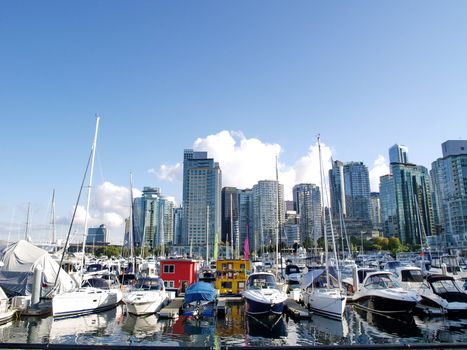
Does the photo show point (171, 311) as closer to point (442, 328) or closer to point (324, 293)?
point (324, 293)

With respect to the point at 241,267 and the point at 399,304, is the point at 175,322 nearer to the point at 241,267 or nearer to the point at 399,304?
the point at 241,267

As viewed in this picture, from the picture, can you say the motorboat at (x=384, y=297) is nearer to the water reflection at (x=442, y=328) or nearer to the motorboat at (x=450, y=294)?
the water reflection at (x=442, y=328)

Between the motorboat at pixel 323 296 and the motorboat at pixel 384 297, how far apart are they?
2423 millimetres

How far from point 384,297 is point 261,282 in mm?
9718

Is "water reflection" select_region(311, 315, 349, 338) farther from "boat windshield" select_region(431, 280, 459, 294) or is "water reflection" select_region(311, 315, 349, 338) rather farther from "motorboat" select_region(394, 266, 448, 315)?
"boat windshield" select_region(431, 280, 459, 294)

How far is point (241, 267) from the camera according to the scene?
3981cm

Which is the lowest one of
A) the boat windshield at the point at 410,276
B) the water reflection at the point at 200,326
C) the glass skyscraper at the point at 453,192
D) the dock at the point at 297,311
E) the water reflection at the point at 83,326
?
the water reflection at the point at 200,326

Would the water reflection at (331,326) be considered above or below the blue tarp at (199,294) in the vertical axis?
below

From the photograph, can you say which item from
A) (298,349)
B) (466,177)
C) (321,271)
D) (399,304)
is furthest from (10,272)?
(466,177)

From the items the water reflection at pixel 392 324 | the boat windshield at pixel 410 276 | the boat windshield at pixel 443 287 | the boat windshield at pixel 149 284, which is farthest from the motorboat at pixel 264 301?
the boat windshield at pixel 410 276

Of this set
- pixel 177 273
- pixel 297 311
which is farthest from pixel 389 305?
pixel 177 273

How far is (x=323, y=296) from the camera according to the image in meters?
29.0

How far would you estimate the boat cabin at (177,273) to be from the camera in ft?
129

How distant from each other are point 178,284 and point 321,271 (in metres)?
15.2
